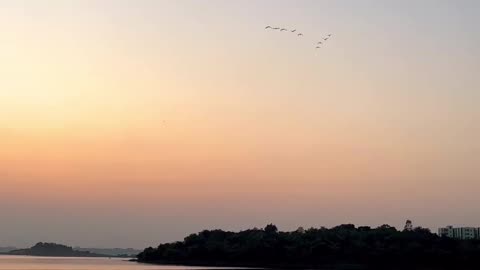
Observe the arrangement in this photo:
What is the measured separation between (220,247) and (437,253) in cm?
4240

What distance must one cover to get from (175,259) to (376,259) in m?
45.2

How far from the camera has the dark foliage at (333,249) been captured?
4692 inches

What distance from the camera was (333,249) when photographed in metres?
127

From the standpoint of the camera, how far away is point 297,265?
128m

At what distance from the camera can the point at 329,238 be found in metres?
132

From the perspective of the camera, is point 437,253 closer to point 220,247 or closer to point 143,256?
point 220,247

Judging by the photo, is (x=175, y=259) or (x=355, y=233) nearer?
(x=355, y=233)

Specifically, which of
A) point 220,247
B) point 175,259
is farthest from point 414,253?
point 175,259

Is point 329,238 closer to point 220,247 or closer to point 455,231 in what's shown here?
point 220,247

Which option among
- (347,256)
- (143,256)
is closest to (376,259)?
(347,256)

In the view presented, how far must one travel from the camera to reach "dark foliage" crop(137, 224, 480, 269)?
119188 millimetres

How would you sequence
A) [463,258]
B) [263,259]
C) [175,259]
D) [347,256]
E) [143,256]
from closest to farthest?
[463,258] → [347,256] → [263,259] → [175,259] → [143,256]

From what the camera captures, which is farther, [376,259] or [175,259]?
[175,259]

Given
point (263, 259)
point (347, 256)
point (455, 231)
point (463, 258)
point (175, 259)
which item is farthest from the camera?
point (455, 231)
